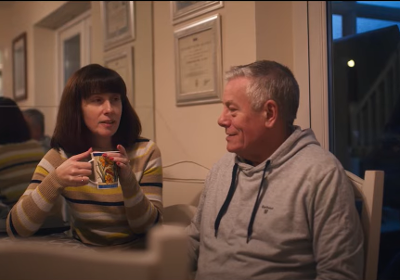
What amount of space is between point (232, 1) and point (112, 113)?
866mm

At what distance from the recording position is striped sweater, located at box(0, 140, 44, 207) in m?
1.22

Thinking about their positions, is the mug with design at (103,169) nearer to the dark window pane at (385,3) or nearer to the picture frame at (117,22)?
the dark window pane at (385,3)

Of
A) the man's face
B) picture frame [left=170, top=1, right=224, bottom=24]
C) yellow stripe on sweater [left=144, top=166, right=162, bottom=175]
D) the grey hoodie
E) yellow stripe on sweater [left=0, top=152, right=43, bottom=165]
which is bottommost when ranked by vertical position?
the grey hoodie

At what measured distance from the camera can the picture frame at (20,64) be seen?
7.29 ft

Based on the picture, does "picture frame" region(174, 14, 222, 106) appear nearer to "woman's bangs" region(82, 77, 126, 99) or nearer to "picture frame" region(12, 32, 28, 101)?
"woman's bangs" region(82, 77, 126, 99)

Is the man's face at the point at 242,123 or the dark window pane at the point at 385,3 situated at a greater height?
the dark window pane at the point at 385,3

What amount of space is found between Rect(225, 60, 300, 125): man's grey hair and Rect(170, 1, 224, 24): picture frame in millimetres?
794

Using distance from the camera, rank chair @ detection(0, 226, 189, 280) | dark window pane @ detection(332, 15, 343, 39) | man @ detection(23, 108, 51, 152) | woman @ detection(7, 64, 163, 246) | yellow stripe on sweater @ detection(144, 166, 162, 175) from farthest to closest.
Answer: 1. dark window pane @ detection(332, 15, 343, 39)
2. man @ detection(23, 108, 51, 152)
3. yellow stripe on sweater @ detection(144, 166, 162, 175)
4. woman @ detection(7, 64, 163, 246)
5. chair @ detection(0, 226, 189, 280)

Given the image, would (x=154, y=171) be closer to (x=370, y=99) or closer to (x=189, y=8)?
(x=370, y=99)

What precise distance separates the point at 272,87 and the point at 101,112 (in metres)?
0.52

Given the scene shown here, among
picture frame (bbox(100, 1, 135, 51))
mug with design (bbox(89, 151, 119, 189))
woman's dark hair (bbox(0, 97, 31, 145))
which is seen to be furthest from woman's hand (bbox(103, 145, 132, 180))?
picture frame (bbox(100, 1, 135, 51))

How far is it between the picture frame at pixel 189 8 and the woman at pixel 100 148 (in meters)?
0.80

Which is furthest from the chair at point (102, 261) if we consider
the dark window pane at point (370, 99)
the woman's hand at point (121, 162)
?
the dark window pane at point (370, 99)

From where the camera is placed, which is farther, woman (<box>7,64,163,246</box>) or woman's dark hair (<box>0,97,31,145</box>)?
woman's dark hair (<box>0,97,31,145</box>)
